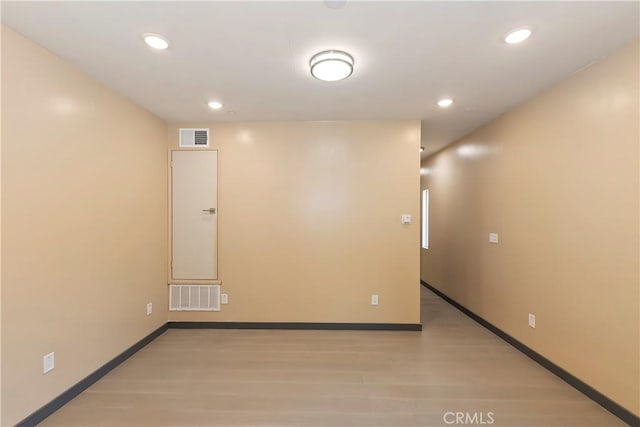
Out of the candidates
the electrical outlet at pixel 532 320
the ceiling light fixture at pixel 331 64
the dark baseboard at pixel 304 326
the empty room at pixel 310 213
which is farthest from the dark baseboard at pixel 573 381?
the ceiling light fixture at pixel 331 64

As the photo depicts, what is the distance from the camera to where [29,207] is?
1797 mm

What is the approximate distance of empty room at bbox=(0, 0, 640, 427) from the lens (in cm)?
173

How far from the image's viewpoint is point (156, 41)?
179cm

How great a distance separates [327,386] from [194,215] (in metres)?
2.43

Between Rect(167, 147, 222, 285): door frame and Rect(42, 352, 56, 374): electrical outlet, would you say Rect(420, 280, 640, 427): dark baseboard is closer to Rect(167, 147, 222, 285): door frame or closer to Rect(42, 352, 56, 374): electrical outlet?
Rect(167, 147, 222, 285): door frame

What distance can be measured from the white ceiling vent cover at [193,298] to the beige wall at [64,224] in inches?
17.5

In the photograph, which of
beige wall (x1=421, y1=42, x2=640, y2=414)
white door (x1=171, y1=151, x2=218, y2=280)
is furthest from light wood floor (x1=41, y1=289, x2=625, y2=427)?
white door (x1=171, y1=151, x2=218, y2=280)

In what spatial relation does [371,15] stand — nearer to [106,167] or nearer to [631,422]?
[106,167]

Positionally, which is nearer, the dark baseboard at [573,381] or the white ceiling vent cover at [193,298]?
the dark baseboard at [573,381]

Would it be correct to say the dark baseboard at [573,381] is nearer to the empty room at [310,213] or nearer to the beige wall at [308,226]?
the empty room at [310,213]

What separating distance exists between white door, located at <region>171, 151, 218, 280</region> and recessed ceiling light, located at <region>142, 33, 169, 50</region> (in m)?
1.63

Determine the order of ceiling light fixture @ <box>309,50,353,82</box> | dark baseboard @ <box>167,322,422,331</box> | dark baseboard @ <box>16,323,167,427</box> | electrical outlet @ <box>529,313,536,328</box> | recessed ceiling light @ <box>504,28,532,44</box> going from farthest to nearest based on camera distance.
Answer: dark baseboard @ <box>167,322,422,331</box>, electrical outlet @ <box>529,313,536,328</box>, ceiling light fixture @ <box>309,50,353,82</box>, dark baseboard @ <box>16,323,167,427</box>, recessed ceiling light @ <box>504,28,532,44</box>

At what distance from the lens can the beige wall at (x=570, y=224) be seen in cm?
188

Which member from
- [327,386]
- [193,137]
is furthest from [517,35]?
[193,137]
